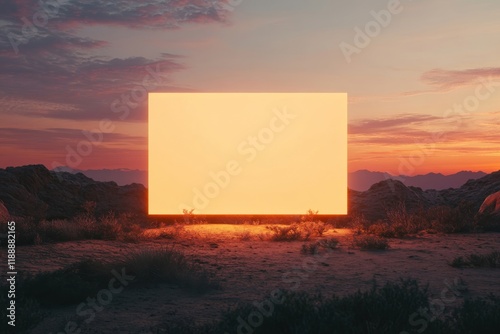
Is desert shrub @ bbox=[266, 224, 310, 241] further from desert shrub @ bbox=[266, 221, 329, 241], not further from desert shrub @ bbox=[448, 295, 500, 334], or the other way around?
desert shrub @ bbox=[448, 295, 500, 334]

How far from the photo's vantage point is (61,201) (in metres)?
23.2

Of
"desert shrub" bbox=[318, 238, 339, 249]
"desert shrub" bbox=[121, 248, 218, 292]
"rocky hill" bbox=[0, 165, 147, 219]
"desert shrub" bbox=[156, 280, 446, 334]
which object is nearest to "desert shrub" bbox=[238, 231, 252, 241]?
"desert shrub" bbox=[318, 238, 339, 249]

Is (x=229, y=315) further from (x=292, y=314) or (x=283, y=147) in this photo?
(x=283, y=147)

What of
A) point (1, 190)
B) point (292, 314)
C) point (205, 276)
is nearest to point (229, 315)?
point (292, 314)

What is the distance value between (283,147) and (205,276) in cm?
1060

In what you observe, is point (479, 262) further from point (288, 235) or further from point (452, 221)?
point (452, 221)

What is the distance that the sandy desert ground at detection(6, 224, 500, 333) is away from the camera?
722 cm

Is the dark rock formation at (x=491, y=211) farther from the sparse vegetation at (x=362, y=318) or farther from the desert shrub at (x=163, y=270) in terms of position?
the sparse vegetation at (x=362, y=318)

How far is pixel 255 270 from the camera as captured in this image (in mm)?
10172

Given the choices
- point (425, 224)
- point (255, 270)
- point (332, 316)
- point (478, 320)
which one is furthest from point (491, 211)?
point (332, 316)

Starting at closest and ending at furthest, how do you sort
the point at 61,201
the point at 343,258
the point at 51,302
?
the point at 51,302
the point at 343,258
the point at 61,201

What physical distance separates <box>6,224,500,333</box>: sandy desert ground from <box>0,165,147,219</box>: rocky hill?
8.64 m

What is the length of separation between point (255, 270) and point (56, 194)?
16.0 metres

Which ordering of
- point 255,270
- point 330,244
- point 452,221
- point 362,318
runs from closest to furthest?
point 362,318 < point 255,270 < point 330,244 < point 452,221
